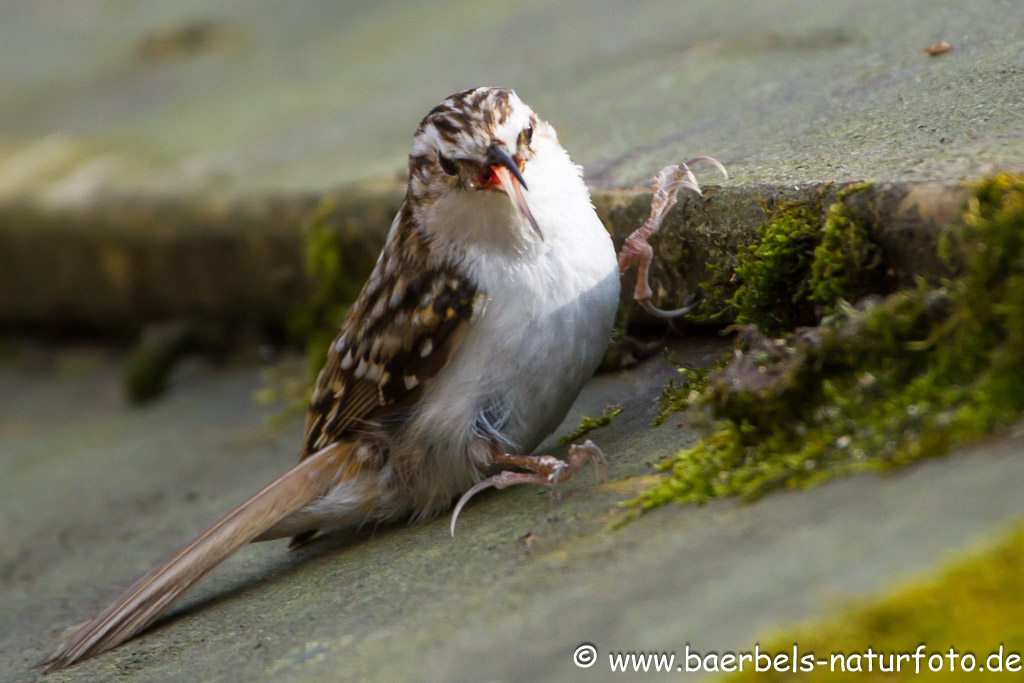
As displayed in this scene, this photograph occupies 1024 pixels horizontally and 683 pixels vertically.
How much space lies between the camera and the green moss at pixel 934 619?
154 cm

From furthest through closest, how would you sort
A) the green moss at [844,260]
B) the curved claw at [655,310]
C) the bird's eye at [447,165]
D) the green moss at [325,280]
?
1. the green moss at [325,280]
2. the curved claw at [655,310]
3. the bird's eye at [447,165]
4. the green moss at [844,260]

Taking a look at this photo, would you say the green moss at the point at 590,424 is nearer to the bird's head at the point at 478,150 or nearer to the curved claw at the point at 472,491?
the curved claw at the point at 472,491

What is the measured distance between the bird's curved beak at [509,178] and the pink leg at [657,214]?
55cm

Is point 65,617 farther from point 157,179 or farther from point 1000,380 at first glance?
point 157,179

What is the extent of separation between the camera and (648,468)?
2615mm

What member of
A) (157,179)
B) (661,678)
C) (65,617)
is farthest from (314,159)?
(661,678)

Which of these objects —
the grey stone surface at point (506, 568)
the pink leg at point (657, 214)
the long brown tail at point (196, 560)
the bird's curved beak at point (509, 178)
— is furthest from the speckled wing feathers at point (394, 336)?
the pink leg at point (657, 214)

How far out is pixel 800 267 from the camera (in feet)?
9.02

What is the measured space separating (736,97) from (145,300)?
12.7 ft

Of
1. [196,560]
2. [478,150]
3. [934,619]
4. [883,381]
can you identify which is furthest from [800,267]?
[196,560]

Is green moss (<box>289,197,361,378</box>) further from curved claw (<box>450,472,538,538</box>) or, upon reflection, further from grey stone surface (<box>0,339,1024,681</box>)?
curved claw (<box>450,472,538,538</box>)

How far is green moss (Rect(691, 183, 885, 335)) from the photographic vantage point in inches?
99.4

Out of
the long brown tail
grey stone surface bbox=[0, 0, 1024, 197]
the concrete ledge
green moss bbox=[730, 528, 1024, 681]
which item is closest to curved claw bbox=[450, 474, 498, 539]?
the long brown tail

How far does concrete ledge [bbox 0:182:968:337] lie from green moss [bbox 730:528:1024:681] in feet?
4.71
